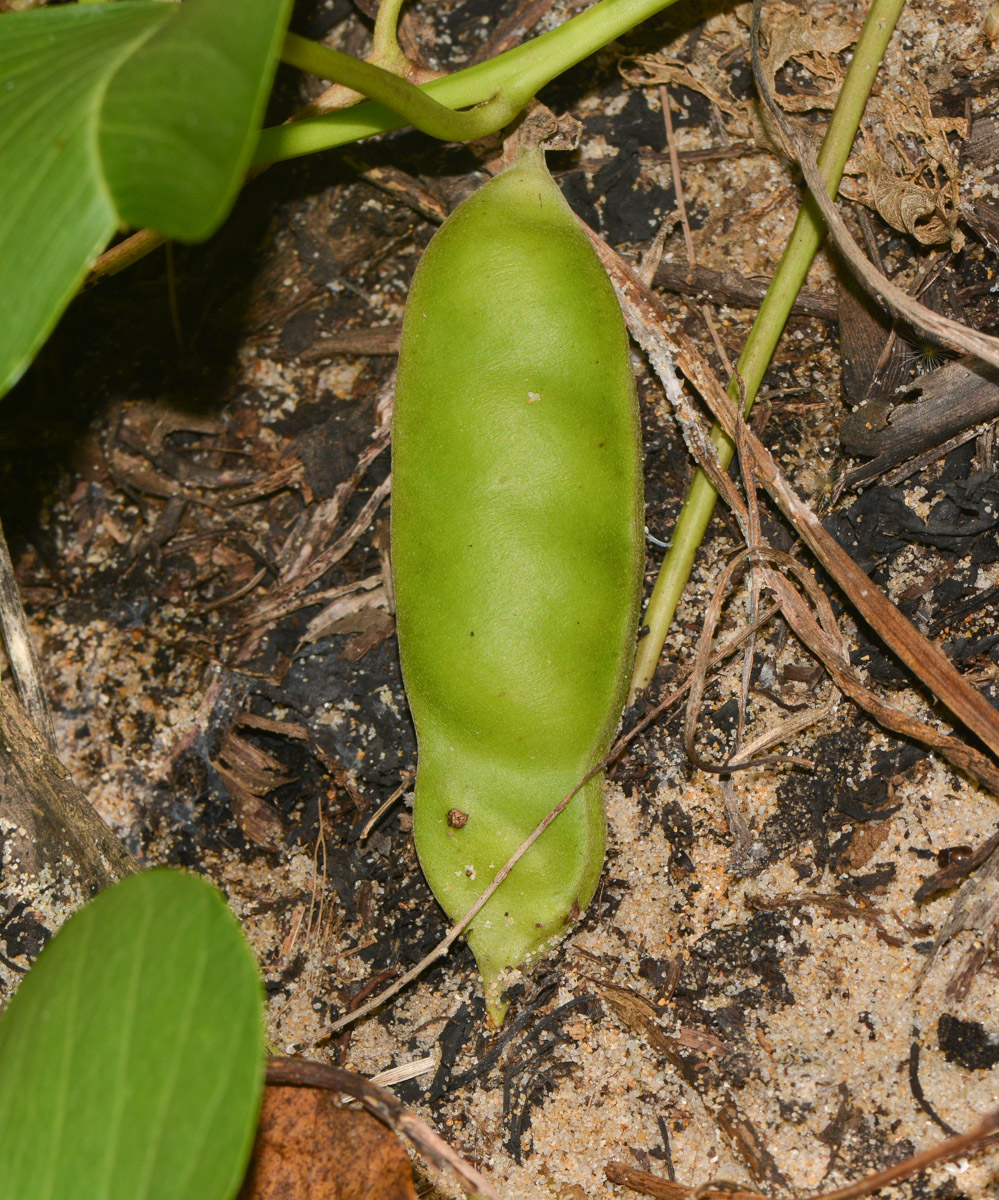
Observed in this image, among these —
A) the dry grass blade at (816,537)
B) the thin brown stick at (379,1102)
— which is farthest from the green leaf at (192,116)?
the thin brown stick at (379,1102)

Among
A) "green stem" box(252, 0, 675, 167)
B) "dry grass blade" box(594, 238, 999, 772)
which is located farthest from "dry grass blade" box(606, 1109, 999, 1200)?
"green stem" box(252, 0, 675, 167)

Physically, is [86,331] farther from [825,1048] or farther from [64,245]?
[825,1048]

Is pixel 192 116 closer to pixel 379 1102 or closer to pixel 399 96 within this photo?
pixel 399 96

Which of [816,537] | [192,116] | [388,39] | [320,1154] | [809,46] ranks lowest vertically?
[320,1154]

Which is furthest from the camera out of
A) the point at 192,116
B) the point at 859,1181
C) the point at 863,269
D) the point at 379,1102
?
the point at 863,269

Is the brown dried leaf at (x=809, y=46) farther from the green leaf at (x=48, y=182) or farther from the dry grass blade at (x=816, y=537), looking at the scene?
the green leaf at (x=48, y=182)

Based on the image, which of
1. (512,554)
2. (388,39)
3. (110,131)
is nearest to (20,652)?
(512,554)

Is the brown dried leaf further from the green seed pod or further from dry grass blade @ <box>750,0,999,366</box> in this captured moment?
the green seed pod
